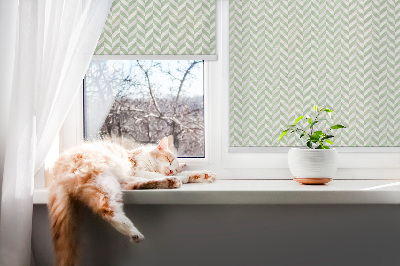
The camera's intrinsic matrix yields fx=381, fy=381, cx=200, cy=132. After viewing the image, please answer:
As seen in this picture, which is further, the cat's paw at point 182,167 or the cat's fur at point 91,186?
the cat's paw at point 182,167

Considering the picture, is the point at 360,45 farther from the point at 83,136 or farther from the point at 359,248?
the point at 83,136

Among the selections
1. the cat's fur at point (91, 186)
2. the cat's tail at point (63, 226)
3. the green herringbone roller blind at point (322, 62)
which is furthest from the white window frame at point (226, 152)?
the cat's tail at point (63, 226)

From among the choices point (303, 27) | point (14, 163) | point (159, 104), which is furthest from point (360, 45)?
point (14, 163)

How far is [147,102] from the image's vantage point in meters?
1.80

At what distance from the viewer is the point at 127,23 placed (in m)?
1.68

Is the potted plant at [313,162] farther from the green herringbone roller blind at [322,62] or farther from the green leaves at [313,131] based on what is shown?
the green herringbone roller blind at [322,62]

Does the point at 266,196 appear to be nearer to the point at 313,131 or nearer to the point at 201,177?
the point at 201,177

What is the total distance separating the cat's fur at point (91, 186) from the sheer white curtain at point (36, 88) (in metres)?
0.11

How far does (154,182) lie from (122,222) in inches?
9.1

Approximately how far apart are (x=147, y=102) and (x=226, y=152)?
0.44 m

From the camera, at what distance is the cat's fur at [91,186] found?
4.07 feet

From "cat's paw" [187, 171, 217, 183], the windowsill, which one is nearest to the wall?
the windowsill

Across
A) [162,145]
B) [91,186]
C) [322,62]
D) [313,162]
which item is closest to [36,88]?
[91,186]

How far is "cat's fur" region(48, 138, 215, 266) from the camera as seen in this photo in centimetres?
124
